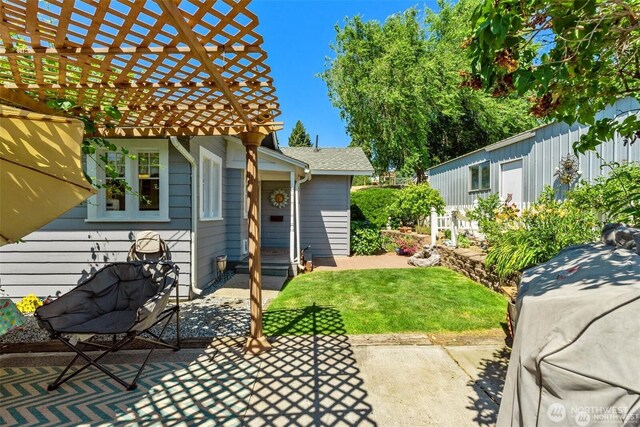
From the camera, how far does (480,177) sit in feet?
36.0

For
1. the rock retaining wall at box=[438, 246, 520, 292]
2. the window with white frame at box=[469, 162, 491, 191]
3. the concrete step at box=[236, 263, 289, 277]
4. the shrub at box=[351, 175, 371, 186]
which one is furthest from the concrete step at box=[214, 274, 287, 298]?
the shrub at box=[351, 175, 371, 186]

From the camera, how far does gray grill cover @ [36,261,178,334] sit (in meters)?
3.04

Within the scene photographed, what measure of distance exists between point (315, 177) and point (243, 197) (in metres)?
3.34

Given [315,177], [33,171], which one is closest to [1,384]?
[33,171]

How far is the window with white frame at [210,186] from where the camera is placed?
632 centimetres

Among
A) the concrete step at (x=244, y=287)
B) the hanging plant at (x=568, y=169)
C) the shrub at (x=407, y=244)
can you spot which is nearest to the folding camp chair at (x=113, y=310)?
the concrete step at (x=244, y=287)

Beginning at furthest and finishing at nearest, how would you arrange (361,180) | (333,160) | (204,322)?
(361,180) → (333,160) → (204,322)

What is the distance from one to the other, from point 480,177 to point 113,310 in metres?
10.7

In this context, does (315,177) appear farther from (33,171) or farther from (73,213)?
(33,171)

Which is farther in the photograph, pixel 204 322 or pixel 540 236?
pixel 540 236

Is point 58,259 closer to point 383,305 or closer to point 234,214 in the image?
point 234,214

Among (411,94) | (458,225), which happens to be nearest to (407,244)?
(458,225)

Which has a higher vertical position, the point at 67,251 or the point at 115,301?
the point at 67,251

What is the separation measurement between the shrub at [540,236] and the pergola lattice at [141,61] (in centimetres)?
422
